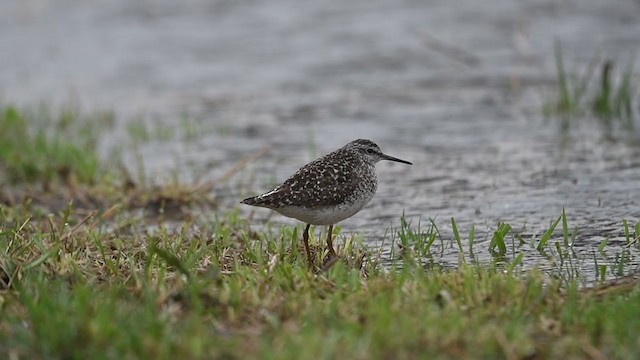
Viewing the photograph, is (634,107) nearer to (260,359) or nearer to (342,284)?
(342,284)

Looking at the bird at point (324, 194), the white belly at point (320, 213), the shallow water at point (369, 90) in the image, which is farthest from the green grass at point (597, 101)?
the white belly at point (320, 213)

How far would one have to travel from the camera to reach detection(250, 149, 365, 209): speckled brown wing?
8062 mm

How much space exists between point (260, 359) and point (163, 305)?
1.16 metres

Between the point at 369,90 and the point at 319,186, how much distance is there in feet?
27.2

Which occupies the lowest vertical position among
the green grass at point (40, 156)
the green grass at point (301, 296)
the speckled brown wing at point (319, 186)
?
the green grass at point (301, 296)

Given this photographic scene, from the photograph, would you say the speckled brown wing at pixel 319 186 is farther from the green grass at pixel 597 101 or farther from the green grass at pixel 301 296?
the green grass at pixel 597 101

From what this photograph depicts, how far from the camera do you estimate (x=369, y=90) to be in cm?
1633

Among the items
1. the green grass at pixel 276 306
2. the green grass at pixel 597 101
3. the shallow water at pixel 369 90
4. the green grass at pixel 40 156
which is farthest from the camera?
the green grass at pixel 597 101

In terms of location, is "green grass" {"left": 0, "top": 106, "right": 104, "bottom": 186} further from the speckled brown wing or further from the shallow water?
the speckled brown wing

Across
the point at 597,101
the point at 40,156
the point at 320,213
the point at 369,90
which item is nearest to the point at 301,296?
the point at 320,213

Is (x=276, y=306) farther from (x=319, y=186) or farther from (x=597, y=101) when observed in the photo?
(x=597, y=101)

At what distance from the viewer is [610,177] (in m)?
11.0

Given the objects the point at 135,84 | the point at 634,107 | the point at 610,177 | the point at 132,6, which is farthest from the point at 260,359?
the point at 132,6

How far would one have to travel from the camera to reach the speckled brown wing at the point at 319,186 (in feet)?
26.5
